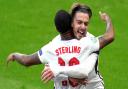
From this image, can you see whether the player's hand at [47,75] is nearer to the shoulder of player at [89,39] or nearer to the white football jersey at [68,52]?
the white football jersey at [68,52]

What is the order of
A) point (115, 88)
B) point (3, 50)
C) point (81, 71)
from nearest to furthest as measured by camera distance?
point (81, 71)
point (115, 88)
point (3, 50)

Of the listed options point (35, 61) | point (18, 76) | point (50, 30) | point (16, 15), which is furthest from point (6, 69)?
point (35, 61)

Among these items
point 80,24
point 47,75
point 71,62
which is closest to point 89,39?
point 80,24

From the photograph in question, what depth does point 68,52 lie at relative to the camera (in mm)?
8359

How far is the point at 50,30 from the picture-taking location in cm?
1666

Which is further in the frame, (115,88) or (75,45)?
(115,88)

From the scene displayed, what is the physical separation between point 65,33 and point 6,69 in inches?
244

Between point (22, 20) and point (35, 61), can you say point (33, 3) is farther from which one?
point (35, 61)

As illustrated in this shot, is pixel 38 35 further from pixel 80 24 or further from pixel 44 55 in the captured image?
pixel 80 24

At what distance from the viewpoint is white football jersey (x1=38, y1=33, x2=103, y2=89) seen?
328 inches

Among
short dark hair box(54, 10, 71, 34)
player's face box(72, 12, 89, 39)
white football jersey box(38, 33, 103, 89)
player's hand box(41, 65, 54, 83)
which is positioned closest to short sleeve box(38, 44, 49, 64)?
white football jersey box(38, 33, 103, 89)

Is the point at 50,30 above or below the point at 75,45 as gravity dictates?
below

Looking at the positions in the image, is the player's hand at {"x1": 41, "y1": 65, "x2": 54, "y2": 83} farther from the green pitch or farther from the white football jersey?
the green pitch

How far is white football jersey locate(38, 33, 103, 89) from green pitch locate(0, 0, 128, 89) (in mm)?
4899
